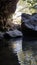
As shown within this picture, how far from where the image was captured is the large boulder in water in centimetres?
1630

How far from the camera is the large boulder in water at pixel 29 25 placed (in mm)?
16295

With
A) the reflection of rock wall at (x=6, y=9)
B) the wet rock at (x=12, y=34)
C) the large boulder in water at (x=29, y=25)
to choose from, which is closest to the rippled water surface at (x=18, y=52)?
the wet rock at (x=12, y=34)

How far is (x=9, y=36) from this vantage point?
49.4 feet

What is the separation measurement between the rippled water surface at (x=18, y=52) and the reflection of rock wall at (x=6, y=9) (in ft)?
7.88

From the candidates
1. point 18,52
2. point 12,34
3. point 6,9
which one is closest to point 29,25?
point 6,9

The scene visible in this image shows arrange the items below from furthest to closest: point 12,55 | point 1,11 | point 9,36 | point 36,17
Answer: point 36,17 → point 1,11 → point 9,36 → point 12,55

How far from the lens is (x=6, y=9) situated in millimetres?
16094

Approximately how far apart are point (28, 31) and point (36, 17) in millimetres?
1723

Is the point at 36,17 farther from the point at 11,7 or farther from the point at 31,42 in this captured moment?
the point at 31,42

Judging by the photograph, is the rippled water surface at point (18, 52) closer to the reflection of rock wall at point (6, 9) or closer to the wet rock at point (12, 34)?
the wet rock at point (12, 34)

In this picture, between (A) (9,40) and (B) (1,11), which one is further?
(B) (1,11)

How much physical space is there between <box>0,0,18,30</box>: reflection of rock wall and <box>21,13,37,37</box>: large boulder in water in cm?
127

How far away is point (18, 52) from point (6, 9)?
17.7 feet

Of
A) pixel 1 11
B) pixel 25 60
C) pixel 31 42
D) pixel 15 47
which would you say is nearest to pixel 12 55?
pixel 25 60
